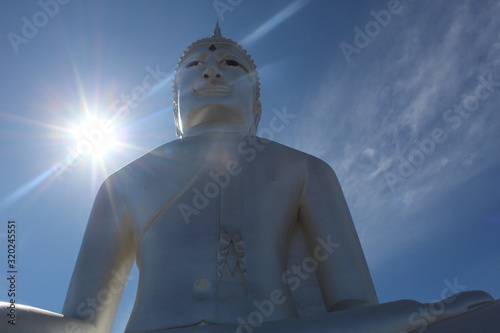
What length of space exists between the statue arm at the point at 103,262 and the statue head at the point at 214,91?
1131 millimetres

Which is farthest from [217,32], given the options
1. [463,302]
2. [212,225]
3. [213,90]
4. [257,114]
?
[463,302]

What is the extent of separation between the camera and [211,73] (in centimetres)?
545

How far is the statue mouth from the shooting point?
5.45 meters

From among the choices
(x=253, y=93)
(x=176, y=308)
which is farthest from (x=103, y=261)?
(x=253, y=93)

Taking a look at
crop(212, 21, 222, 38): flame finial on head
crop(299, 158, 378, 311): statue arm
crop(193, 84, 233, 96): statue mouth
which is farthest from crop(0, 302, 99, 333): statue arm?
crop(212, 21, 222, 38): flame finial on head

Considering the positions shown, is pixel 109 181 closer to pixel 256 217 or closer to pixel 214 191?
pixel 214 191

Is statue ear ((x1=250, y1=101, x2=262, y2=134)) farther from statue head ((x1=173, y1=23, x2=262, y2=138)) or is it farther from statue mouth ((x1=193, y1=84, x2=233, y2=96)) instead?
statue mouth ((x1=193, y1=84, x2=233, y2=96))

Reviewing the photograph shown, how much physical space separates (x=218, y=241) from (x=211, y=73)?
207cm

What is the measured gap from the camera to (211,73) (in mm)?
5449

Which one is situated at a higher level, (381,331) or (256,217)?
(256,217)

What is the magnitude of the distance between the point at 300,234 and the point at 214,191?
35.2 inches

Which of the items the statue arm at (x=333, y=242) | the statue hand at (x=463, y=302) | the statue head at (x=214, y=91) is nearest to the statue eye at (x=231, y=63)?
the statue head at (x=214, y=91)

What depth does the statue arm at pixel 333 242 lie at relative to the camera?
4.02 meters

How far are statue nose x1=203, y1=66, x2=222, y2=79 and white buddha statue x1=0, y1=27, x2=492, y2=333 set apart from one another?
15mm
